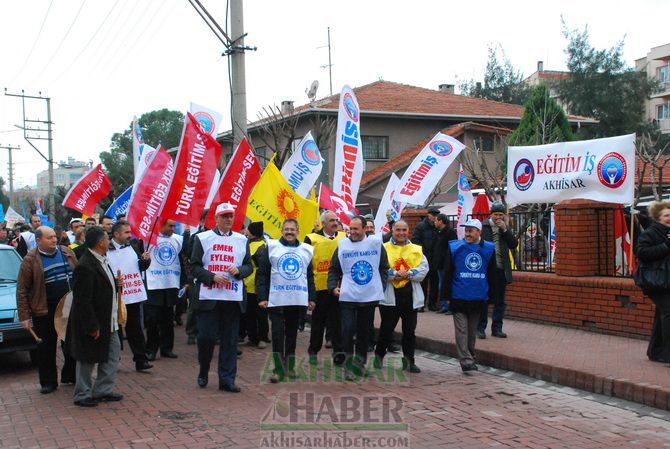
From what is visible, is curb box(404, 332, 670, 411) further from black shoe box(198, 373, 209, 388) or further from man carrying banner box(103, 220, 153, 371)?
man carrying banner box(103, 220, 153, 371)

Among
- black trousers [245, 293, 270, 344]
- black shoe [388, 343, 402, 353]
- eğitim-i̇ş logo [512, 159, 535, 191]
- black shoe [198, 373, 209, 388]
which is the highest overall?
eğitim-i̇ş logo [512, 159, 535, 191]

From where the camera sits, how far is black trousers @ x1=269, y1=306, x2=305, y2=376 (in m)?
8.00

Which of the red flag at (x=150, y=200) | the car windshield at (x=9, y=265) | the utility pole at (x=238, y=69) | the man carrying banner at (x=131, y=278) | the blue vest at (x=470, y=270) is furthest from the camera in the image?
the utility pole at (x=238, y=69)

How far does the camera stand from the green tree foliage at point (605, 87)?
41.8 m

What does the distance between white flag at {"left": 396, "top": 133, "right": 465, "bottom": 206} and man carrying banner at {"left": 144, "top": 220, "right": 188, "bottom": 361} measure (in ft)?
14.6

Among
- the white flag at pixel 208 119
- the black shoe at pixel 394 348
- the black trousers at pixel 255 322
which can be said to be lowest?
the black shoe at pixel 394 348

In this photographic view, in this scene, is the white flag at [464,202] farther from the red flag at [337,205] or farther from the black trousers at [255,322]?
the black trousers at [255,322]

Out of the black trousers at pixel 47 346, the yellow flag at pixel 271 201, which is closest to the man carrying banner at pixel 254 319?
the yellow flag at pixel 271 201

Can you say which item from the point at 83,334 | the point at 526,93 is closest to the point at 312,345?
the point at 83,334

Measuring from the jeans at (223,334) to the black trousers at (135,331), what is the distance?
133cm

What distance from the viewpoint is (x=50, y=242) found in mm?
7660

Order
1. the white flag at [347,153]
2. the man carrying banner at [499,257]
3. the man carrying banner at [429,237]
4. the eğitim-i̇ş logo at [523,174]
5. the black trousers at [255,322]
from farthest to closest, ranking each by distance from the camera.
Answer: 1. the man carrying banner at [429,237]
2. the white flag at [347,153]
3. the eğitim-i̇ş logo at [523,174]
4. the black trousers at [255,322]
5. the man carrying banner at [499,257]

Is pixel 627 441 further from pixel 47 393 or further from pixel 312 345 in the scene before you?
pixel 47 393

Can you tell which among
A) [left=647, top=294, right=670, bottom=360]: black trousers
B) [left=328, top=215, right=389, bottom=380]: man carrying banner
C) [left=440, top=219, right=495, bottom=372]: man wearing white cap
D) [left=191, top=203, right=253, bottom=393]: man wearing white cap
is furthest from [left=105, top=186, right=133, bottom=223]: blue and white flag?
[left=647, top=294, right=670, bottom=360]: black trousers
